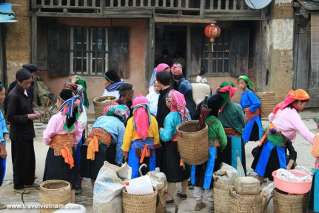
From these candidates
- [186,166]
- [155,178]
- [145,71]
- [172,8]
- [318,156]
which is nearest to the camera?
[318,156]

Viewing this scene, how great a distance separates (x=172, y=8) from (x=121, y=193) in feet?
27.8

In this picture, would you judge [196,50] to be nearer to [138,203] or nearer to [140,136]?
[140,136]

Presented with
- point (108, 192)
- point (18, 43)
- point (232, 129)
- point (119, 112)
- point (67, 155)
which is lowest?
point (108, 192)

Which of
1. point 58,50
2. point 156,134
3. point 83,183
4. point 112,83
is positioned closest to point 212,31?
point 58,50

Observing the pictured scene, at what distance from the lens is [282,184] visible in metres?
6.74

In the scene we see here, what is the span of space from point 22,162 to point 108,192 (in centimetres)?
238

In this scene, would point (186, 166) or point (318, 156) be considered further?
point (186, 166)

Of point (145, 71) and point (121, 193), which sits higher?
point (145, 71)

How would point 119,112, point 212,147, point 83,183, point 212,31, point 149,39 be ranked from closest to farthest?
point 212,147 < point 119,112 < point 83,183 < point 149,39 < point 212,31

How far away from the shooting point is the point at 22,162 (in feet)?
27.7

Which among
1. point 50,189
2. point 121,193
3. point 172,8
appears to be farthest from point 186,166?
point 172,8

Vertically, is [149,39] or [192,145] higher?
[149,39]

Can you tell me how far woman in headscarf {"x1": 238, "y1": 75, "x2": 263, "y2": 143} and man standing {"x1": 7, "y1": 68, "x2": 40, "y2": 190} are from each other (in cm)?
352

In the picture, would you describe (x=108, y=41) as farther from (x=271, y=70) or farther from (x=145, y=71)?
(x=271, y=70)
